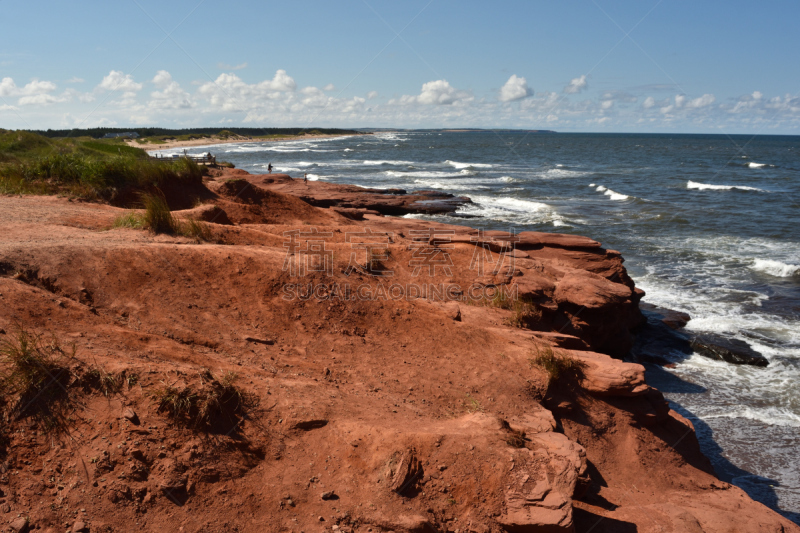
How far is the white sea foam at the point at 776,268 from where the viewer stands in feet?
54.4

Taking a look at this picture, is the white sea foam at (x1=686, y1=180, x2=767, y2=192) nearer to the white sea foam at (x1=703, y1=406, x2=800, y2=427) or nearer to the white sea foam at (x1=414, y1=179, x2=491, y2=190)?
the white sea foam at (x1=414, y1=179, x2=491, y2=190)

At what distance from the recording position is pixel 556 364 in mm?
6582

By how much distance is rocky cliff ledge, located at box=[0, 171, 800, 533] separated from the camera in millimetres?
3941

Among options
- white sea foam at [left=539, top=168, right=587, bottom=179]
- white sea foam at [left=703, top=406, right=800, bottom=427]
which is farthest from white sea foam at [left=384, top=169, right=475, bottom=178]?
white sea foam at [left=703, top=406, right=800, bottom=427]

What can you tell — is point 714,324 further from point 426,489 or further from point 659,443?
point 426,489

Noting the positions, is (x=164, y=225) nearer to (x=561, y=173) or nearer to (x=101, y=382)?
(x=101, y=382)

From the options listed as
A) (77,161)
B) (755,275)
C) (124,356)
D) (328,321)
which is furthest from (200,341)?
(755,275)

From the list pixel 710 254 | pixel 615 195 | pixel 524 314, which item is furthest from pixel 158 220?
pixel 615 195

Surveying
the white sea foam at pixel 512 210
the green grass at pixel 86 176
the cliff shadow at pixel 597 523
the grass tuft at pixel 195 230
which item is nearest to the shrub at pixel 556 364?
the cliff shadow at pixel 597 523

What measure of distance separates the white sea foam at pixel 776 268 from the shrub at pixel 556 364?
1414 cm

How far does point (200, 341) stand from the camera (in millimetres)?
5742

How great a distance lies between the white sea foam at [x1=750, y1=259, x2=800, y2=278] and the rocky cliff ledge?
11.2 metres

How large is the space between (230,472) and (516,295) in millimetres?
5966

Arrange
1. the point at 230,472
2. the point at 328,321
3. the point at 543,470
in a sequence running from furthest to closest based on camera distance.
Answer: the point at 328,321
the point at 543,470
the point at 230,472
